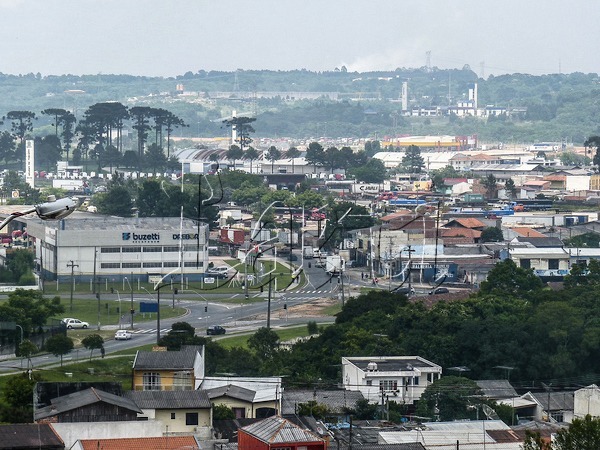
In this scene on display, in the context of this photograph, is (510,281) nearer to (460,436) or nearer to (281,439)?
(460,436)

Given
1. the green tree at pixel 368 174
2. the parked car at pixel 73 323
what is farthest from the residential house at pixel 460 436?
the green tree at pixel 368 174

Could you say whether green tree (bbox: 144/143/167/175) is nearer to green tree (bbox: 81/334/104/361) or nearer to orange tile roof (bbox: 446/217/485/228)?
orange tile roof (bbox: 446/217/485/228)

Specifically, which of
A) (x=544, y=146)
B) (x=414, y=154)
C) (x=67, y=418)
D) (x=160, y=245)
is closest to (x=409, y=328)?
(x=67, y=418)

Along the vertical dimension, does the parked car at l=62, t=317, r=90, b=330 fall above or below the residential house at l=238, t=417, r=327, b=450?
below

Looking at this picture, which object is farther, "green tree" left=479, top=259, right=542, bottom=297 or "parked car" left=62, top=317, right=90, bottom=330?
"green tree" left=479, top=259, right=542, bottom=297

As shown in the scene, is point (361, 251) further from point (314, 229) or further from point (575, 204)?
point (575, 204)

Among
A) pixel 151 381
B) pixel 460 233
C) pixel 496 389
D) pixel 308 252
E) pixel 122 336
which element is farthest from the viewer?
pixel 460 233

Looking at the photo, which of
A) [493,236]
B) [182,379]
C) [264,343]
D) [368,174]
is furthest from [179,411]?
[368,174]

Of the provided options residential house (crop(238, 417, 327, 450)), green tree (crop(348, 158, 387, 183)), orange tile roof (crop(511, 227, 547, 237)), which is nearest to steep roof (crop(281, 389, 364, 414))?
residential house (crop(238, 417, 327, 450))
